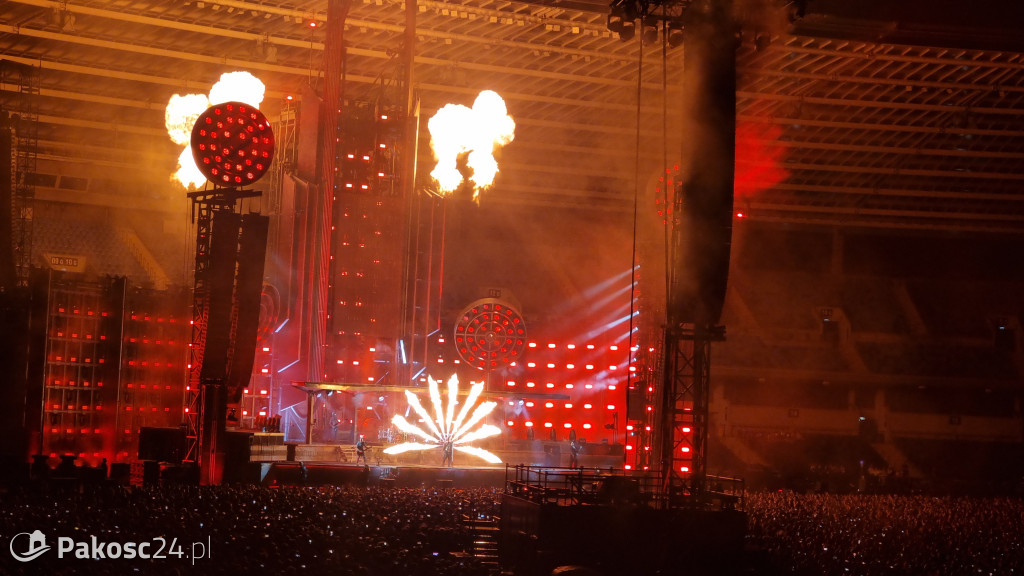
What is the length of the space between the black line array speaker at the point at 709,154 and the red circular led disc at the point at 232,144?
969 cm

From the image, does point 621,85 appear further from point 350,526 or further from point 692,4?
point 350,526

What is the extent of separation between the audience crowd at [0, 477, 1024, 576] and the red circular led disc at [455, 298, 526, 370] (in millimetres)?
16468

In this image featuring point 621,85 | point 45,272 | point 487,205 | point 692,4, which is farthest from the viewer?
point 487,205

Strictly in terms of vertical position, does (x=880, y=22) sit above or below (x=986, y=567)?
above

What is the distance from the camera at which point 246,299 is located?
2381 cm

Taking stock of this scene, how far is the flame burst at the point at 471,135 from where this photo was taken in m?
37.1

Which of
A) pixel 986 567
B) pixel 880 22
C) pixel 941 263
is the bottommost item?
pixel 986 567

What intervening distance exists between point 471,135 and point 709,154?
18.9 meters

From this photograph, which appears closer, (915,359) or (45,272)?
(45,272)

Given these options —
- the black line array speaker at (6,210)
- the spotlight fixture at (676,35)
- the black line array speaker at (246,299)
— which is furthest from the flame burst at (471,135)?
the spotlight fixture at (676,35)

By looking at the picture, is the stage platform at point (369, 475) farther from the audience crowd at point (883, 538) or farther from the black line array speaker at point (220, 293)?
the audience crowd at point (883, 538)

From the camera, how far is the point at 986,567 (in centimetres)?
1578

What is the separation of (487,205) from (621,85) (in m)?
10.5

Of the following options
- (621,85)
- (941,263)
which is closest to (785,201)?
(941,263)
